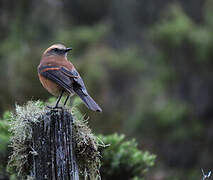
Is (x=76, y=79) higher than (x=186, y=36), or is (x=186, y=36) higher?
(x=186, y=36)

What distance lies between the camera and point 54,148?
344 centimetres

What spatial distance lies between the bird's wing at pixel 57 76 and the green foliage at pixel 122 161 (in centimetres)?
89

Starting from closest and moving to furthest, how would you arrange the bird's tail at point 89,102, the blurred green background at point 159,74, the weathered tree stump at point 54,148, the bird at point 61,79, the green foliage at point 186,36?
1. the weathered tree stump at point 54,148
2. the bird's tail at point 89,102
3. the bird at point 61,79
4. the blurred green background at point 159,74
5. the green foliage at point 186,36

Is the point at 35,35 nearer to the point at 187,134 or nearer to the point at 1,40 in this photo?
the point at 1,40

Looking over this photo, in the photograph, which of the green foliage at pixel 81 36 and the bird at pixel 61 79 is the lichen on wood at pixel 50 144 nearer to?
the bird at pixel 61 79

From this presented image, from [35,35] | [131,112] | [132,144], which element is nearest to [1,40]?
[35,35]

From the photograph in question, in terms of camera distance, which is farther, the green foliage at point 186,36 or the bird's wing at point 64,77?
the green foliage at point 186,36

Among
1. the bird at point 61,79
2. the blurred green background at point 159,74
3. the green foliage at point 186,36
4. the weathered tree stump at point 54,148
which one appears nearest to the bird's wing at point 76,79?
the bird at point 61,79

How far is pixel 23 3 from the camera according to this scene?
18484mm

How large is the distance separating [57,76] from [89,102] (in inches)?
27.2

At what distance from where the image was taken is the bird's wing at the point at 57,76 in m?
4.63

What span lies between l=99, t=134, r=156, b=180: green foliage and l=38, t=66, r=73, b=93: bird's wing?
891 mm

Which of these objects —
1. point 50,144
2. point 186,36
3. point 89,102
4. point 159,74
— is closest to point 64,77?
point 89,102

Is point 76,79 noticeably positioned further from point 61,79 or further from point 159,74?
point 159,74
